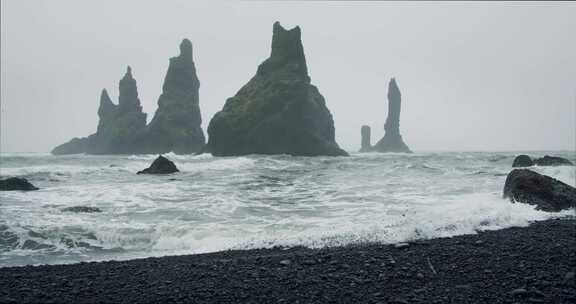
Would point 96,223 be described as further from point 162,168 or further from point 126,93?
point 126,93

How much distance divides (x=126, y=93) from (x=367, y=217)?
10696cm

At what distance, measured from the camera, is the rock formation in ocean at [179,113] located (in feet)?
285

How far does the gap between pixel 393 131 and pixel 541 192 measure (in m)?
127

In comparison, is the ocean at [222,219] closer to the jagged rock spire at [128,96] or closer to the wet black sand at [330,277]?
the wet black sand at [330,277]

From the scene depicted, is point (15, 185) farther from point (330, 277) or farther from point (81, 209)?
point (330, 277)

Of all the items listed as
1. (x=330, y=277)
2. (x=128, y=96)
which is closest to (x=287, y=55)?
(x=128, y=96)

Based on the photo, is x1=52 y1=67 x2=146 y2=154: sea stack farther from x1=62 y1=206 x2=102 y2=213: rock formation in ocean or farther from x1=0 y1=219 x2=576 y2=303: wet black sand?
x1=0 y1=219 x2=576 y2=303: wet black sand

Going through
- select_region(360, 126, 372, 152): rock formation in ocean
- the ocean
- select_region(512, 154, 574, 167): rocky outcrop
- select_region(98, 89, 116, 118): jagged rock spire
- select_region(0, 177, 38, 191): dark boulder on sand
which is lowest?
the ocean

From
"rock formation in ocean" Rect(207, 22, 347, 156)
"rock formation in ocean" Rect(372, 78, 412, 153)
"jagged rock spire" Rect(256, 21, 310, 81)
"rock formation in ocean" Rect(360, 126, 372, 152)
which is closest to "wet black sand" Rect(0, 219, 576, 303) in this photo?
"rock formation in ocean" Rect(207, 22, 347, 156)

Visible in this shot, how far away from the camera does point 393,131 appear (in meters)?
134

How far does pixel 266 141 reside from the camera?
61.3 m

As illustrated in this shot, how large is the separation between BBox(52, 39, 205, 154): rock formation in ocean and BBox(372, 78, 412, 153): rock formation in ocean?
6886 centimetres

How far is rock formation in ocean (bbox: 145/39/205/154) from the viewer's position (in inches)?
3415

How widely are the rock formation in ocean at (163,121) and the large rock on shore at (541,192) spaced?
80300mm
